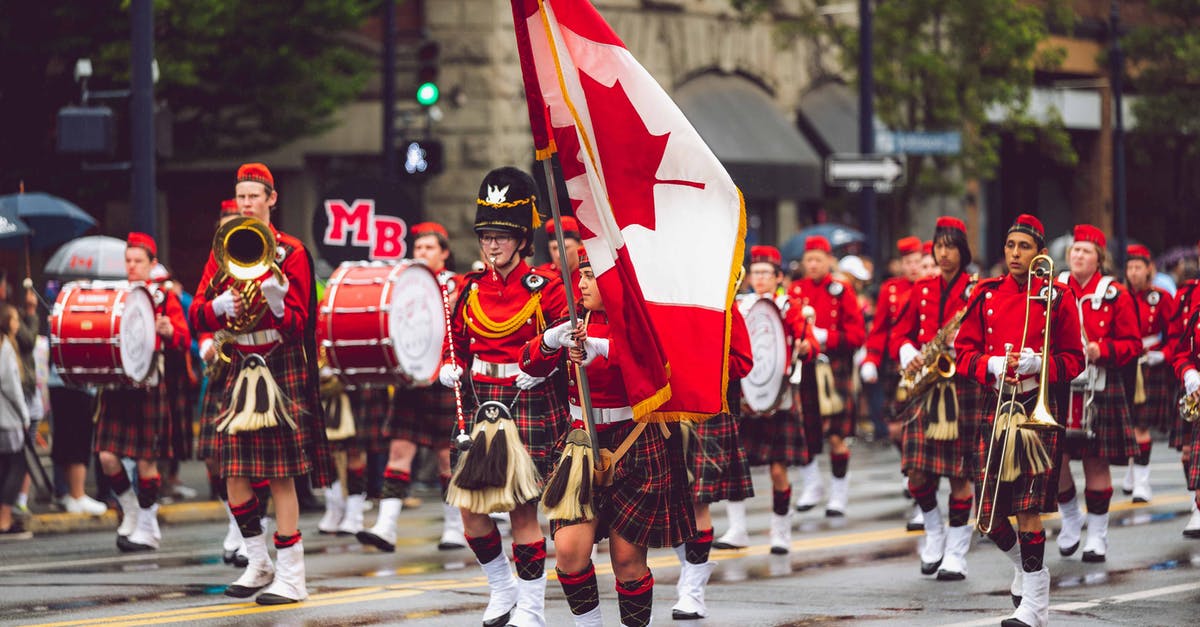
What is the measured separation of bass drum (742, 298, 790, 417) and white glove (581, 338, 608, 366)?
16.9 ft

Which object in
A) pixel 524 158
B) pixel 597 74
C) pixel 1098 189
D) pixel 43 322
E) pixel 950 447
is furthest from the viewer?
pixel 1098 189

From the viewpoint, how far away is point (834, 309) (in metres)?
15.1

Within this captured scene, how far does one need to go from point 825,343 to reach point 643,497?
706 centimetres

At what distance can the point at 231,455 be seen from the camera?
1007 cm

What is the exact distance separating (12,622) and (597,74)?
4.15m

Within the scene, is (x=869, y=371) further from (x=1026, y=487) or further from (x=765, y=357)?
(x=1026, y=487)

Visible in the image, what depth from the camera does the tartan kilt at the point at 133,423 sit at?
42.8ft

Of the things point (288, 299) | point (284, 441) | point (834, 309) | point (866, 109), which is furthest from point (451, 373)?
point (866, 109)

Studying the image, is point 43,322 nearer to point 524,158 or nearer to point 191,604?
point 191,604

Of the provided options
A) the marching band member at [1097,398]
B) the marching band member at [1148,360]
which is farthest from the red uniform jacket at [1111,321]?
the marching band member at [1148,360]

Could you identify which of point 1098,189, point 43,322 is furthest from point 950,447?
point 1098,189

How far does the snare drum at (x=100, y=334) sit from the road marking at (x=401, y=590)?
118cm

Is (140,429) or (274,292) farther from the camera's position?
(140,429)

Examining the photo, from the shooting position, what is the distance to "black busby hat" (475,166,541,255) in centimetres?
881
